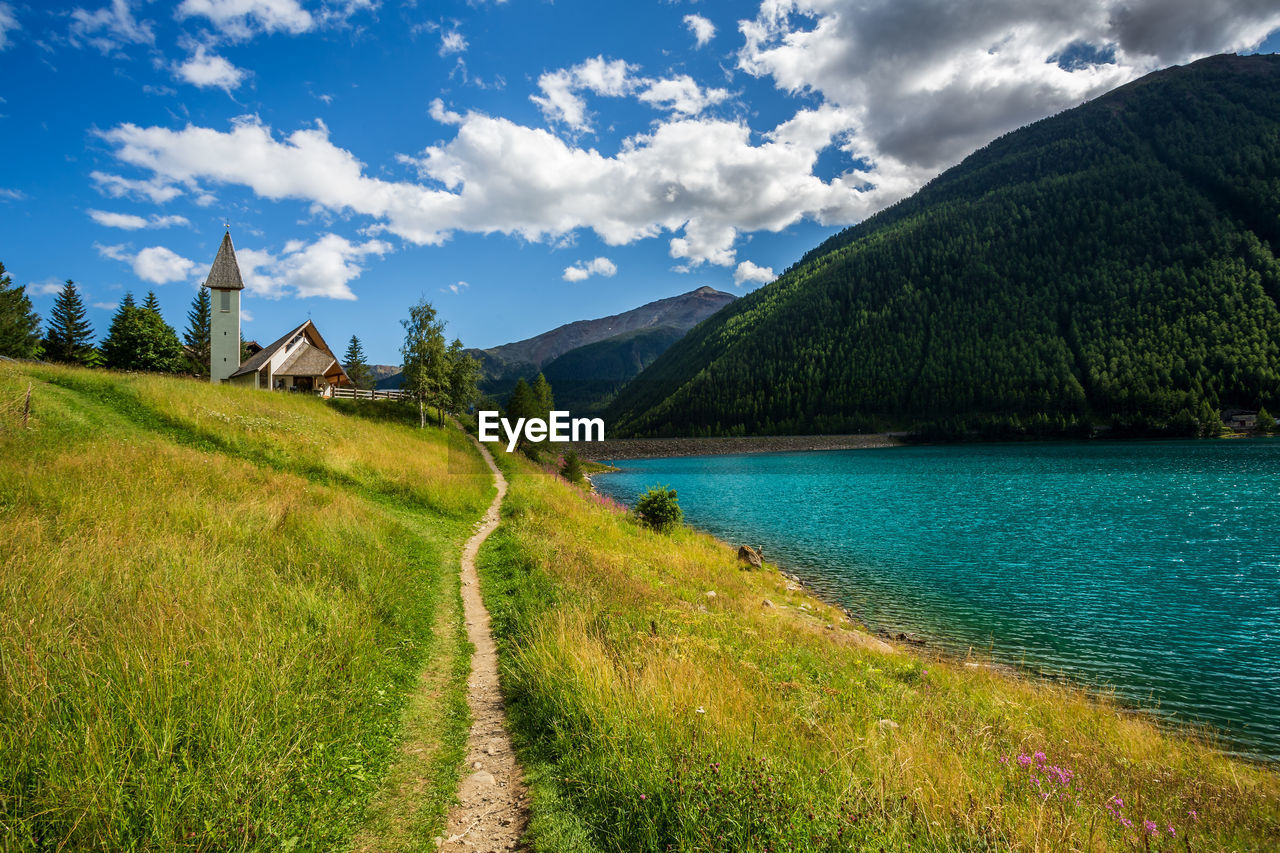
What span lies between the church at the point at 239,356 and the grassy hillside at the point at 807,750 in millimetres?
47046

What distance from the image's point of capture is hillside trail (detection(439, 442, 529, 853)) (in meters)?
4.50

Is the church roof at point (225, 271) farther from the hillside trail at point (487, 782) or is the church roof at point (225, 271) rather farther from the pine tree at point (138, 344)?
the hillside trail at point (487, 782)

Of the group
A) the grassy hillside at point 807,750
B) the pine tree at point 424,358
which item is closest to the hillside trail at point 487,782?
the grassy hillside at point 807,750

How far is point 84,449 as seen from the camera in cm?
1299

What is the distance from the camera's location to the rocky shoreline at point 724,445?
131 metres

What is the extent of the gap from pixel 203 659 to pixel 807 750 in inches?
242

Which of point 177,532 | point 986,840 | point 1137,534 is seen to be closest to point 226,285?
point 177,532

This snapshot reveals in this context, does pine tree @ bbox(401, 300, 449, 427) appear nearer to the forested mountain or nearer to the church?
the church

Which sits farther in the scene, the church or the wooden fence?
the wooden fence

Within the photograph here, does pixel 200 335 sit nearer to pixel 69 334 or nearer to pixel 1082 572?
pixel 69 334

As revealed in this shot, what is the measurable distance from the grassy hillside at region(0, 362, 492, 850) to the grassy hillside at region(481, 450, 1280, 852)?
1.43 meters

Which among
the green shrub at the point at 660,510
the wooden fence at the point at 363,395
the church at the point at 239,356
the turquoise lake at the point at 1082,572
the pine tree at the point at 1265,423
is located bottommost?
the turquoise lake at the point at 1082,572

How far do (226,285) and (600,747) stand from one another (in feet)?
182

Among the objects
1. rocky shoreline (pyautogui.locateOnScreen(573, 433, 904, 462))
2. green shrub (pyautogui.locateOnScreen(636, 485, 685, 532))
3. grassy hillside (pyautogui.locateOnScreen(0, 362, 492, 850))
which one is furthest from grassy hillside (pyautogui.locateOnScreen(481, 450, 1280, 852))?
rocky shoreline (pyautogui.locateOnScreen(573, 433, 904, 462))
